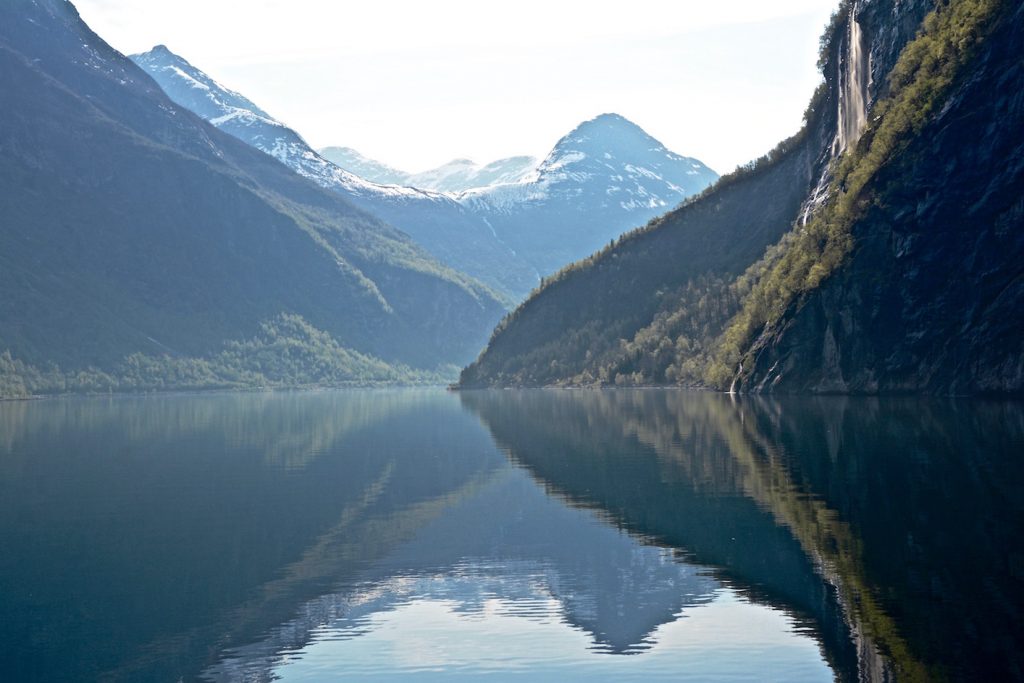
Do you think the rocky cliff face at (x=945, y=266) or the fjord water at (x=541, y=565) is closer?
the fjord water at (x=541, y=565)

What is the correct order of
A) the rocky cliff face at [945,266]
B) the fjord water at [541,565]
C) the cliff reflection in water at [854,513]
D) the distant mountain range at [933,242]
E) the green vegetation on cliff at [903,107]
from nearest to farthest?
1. the cliff reflection in water at [854,513]
2. the fjord water at [541,565]
3. the rocky cliff face at [945,266]
4. the distant mountain range at [933,242]
5. the green vegetation on cliff at [903,107]

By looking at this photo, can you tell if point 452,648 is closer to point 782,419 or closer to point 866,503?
point 866,503

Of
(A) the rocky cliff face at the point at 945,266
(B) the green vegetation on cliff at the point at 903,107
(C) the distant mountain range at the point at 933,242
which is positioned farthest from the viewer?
(B) the green vegetation on cliff at the point at 903,107

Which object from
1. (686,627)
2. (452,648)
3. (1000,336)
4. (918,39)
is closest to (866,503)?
(686,627)

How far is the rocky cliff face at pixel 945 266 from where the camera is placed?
151250mm

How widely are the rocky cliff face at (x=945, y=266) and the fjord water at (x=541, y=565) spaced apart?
53.2 m

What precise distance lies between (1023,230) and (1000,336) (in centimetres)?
1287

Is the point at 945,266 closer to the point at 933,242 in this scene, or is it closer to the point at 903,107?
the point at 933,242

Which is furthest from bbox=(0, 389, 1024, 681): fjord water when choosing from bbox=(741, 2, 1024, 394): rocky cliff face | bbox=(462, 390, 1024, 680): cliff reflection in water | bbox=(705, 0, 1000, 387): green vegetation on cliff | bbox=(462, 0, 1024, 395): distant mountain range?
bbox=(705, 0, 1000, 387): green vegetation on cliff

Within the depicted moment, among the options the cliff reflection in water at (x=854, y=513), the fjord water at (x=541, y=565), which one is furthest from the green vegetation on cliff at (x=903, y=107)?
the fjord water at (x=541, y=565)

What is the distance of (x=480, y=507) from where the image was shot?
247 ft

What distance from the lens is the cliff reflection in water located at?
39344 mm

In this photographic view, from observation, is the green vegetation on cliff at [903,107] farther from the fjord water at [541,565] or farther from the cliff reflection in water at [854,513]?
the fjord water at [541,565]

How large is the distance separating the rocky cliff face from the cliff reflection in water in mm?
27687
